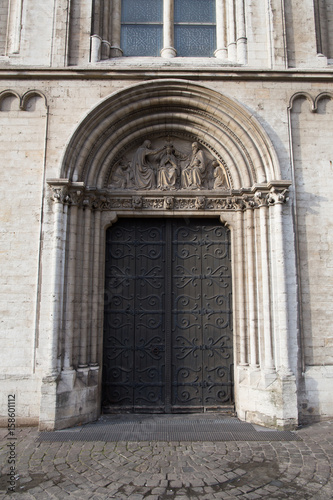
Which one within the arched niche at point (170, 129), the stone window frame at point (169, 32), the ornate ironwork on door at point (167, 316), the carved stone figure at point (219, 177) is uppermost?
the stone window frame at point (169, 32)

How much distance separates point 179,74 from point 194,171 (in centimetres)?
161

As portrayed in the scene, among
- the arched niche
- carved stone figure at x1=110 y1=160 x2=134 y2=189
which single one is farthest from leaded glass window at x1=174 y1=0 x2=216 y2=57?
carved stone figure at x1=110 y1=160 x2=134 y2=189

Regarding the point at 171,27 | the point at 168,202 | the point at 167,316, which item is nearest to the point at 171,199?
the point at 168,202

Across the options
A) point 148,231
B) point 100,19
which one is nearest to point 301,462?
point 148,231

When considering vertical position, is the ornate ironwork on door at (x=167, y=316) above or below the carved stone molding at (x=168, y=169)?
below

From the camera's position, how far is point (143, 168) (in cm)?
611

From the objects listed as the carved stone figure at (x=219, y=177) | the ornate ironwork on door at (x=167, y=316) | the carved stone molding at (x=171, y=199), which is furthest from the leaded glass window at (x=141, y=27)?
the ornate ironwork on door at (x=167, y=316)

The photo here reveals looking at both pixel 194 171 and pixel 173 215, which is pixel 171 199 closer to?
pixel 173 215

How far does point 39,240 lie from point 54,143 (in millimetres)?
1586

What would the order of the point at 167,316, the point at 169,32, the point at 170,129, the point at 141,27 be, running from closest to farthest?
the point at 167,316 < the point at 170,129 < the point at 169,32 < the point at 141,27

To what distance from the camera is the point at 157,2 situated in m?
6.73

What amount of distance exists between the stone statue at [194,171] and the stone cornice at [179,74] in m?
1.16

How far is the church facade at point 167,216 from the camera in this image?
5289 mm

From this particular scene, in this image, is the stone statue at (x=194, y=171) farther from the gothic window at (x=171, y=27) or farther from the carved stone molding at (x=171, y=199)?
the gothic window at (x=171, y=27)
